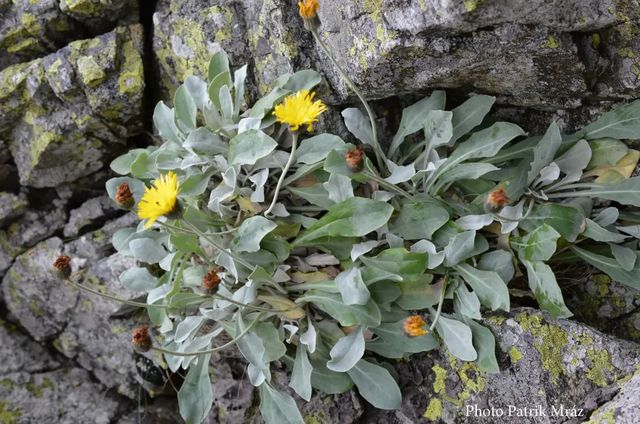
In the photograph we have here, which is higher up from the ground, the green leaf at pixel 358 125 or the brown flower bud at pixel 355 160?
the brown flower bud at pixel 355 160

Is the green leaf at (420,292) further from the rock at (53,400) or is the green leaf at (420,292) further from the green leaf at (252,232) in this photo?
the rock at (53,400)

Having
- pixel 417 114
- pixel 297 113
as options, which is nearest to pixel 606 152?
pixel 417 114

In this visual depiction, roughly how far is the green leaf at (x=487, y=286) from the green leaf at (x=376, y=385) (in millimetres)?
559

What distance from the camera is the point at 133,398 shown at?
3.61 meters

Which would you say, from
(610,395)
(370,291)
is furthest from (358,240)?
(610,395)

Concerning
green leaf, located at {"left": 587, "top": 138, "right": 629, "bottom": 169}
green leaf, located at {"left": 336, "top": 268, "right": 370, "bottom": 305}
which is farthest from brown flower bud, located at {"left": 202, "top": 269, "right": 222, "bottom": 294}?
green leaf, located at {"left": 587, "top": 138, "right": 629, "bottom": 169}

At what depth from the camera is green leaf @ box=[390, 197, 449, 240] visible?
2586 mm

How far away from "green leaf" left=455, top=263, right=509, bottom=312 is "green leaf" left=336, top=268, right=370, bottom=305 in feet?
1.43

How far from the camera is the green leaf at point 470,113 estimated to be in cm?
269

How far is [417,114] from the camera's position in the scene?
9.21ft

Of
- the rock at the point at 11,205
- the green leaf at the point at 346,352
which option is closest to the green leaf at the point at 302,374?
the green leaf at the point at 346,352

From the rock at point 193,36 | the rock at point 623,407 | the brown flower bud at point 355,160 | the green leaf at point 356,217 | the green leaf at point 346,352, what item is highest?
the rock at point 193,36

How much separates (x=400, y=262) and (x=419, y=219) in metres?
0.22

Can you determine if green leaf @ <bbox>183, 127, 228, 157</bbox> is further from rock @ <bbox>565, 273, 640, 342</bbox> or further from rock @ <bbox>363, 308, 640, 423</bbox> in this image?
rock @ <bbox>565, 273, 640, 342</bbox>
